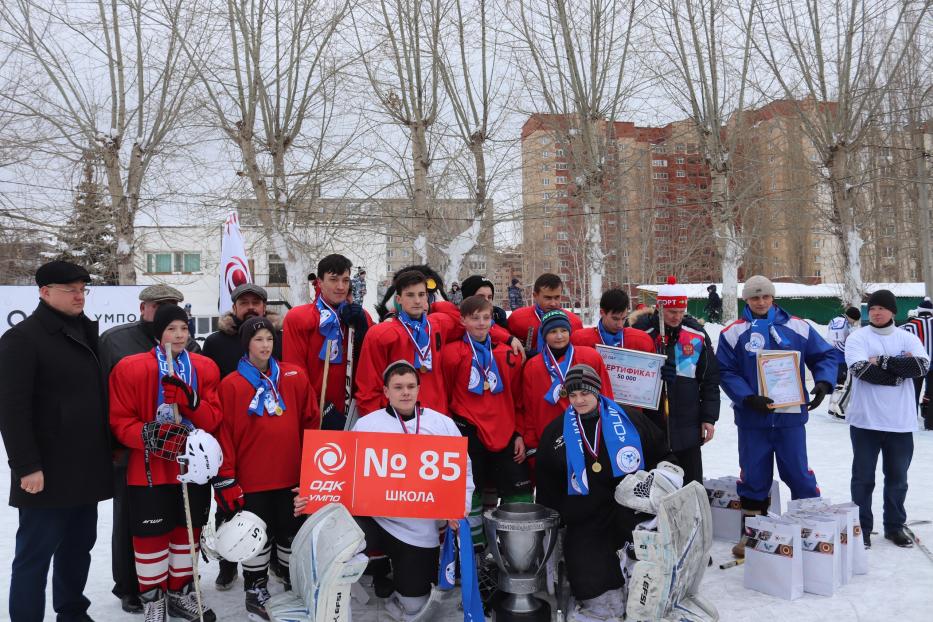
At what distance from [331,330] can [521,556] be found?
2000mm

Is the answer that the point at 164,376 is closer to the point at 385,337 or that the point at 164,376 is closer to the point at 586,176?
the point at 385,337

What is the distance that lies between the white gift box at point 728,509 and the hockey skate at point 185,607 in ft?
12.7

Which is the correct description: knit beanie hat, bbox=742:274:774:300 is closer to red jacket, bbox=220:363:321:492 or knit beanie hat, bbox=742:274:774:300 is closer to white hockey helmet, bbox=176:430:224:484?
red jacket, bbox=220:363:321:492

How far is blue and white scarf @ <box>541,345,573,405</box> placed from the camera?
4.75m

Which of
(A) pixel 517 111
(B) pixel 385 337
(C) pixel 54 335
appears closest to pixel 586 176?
(A) pixel 517 111

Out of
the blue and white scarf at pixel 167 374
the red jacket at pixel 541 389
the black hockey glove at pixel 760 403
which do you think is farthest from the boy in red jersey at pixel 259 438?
the black hockey glove at pixel 760 403

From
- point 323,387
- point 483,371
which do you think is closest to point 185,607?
point 323,387

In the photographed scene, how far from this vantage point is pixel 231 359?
4.96m

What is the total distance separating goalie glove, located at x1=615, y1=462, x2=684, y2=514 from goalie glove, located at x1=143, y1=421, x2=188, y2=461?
246cm

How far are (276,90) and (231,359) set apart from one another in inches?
595

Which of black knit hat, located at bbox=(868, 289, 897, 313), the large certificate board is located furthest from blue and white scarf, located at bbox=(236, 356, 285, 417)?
black knit hat, located at bbox=(868, 289, 897, 313)

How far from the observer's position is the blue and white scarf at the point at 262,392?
13.9 feet

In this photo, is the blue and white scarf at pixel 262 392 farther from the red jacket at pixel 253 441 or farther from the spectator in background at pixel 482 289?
the spectator in background at pixel 482 289

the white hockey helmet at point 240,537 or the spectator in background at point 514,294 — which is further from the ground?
the spectator in background at point 514,294
